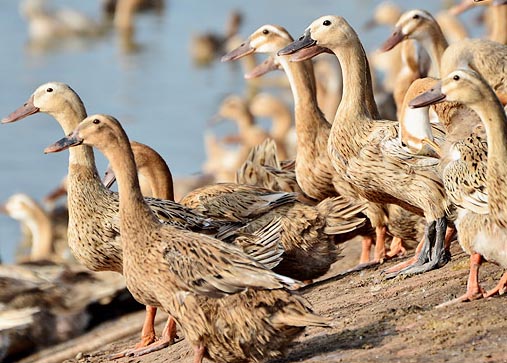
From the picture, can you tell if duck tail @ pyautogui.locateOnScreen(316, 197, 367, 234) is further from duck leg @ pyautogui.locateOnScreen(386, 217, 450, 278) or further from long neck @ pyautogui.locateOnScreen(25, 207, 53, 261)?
long neck @ pyautogui.locateOnScreen(25, 207, 53, 261)

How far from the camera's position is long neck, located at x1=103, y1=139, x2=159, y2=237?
279 inches

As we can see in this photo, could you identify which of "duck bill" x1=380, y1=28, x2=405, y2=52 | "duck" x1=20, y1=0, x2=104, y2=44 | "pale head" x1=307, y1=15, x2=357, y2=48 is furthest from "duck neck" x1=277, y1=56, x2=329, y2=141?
"duck" x1=20, y1=0, x2=104, y2=44

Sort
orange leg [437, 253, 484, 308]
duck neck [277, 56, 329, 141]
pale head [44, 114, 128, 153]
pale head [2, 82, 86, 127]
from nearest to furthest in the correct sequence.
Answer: orange leg [437, 253, 484, 308], pale head [44, 114, 128, 153], pale head [2, 82, 86, 127], duck neck [277, 56, 329, 141]

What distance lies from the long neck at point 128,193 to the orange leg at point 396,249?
331 centimetres

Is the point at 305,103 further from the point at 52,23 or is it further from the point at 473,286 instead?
the point at 52,23

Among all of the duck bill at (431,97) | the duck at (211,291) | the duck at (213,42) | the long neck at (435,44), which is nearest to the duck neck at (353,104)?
the long neck at (435,44)

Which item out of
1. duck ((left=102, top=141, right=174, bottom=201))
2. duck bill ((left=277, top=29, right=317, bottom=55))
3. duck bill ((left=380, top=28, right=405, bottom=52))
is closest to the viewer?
duck bill ((left=277, top=29, right=317, bottom=55))

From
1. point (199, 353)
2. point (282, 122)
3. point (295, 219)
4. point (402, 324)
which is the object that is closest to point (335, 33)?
point (295, 219)

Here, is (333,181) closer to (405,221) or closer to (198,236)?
(405,221)

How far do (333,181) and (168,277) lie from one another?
11.6 ft

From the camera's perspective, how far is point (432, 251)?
8703mm

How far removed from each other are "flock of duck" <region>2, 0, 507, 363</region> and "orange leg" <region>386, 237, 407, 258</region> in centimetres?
4

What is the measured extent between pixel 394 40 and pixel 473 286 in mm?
4427

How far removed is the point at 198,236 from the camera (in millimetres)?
7027
